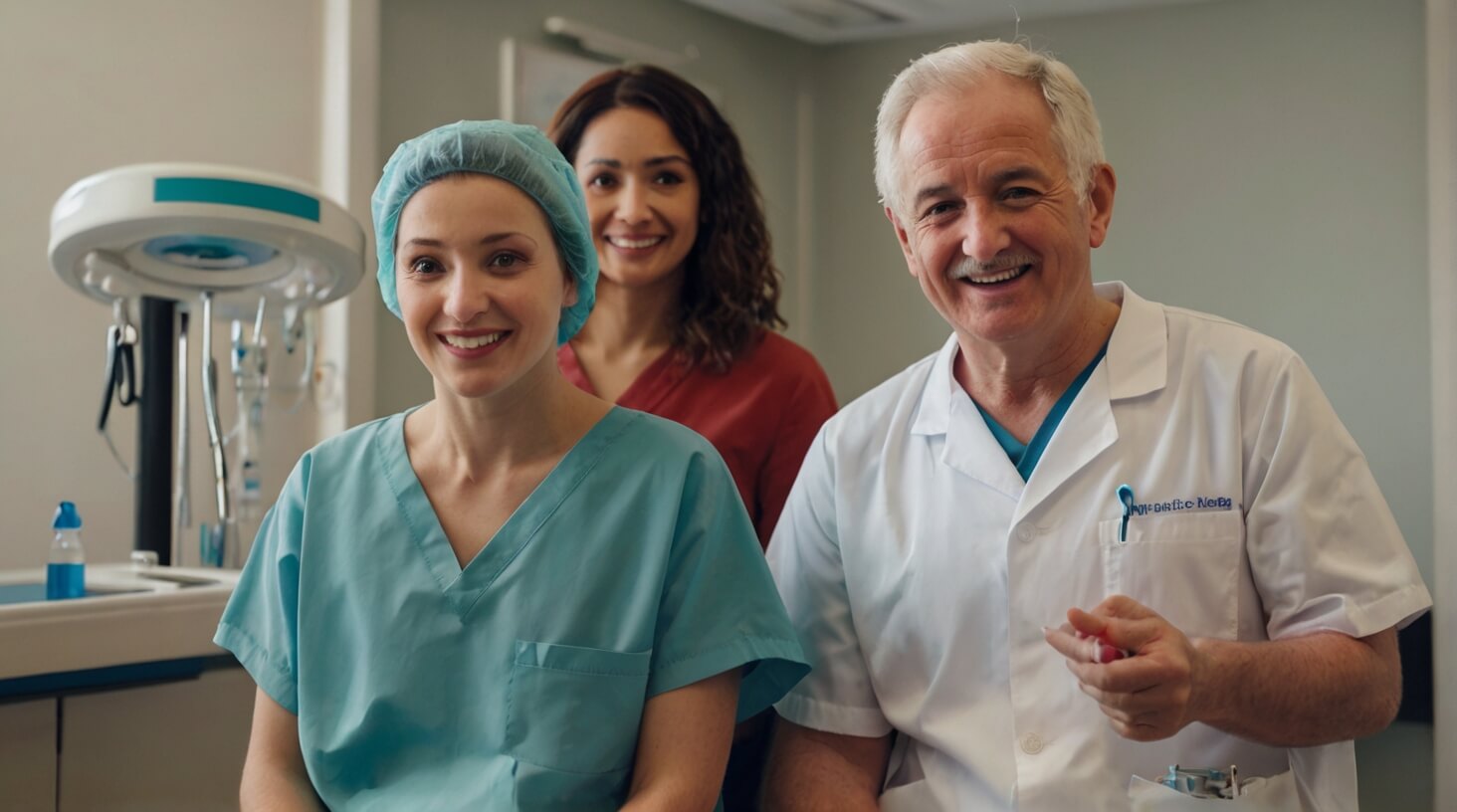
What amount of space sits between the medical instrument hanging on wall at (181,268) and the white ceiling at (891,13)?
80.3 inches

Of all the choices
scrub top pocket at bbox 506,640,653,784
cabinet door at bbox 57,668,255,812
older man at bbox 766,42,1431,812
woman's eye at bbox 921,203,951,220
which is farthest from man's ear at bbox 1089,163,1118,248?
cabinet door at bbox 57,668,255,812

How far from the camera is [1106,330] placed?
140 cm

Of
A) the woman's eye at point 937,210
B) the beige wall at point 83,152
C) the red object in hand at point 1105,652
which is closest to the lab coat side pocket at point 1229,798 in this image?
the red object in hand at point 1105,652

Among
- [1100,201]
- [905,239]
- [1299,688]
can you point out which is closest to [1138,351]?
[1100,201]

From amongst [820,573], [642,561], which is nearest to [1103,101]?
[820,573]

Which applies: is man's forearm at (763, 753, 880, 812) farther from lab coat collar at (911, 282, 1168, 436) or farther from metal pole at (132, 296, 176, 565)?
metal pole at (132, 296, 176, 565)

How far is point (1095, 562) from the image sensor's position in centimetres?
128

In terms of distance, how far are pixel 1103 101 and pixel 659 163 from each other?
237cm

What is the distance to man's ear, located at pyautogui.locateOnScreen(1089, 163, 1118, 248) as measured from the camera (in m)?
1.36

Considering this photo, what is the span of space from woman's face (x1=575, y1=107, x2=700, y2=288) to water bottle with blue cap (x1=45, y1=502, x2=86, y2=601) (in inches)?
32.6

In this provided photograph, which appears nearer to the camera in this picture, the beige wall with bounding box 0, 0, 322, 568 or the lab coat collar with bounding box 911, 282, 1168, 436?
the lab coat collar with bounding box 911, 282, 1168, 436

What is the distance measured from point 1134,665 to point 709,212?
102cm

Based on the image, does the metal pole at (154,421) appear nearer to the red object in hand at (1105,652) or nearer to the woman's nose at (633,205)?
the woman's nose at (633,205)

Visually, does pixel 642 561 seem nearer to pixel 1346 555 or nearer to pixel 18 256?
pixel 1346 555
